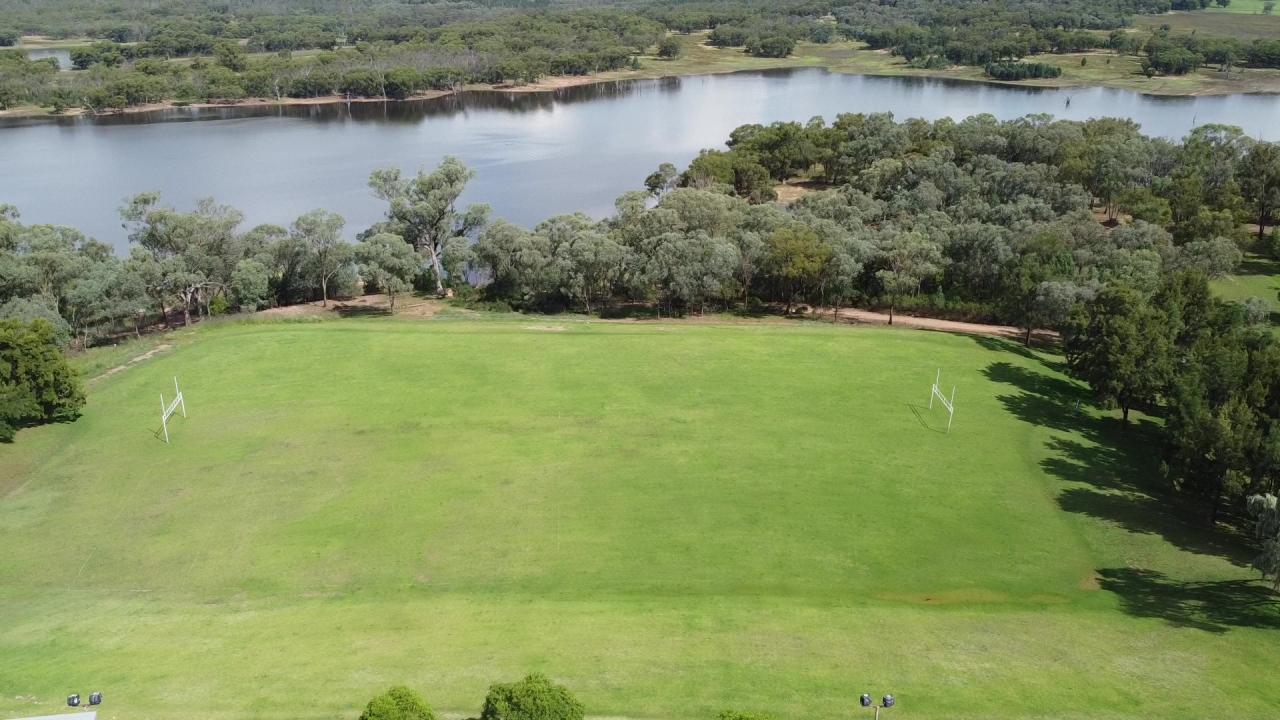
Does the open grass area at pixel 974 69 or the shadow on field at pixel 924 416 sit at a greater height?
the open grass area at pixel 974 69

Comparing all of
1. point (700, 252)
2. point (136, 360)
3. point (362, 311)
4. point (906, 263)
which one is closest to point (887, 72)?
point (906, 263)

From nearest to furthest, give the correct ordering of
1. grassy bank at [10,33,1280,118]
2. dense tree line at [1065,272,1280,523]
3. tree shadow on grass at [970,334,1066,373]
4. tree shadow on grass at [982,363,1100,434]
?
dense tree line at [1065,272,1280,523] → tree shadow on grass at [982,363,1100,434] → tree shadow on grass at [970,334,1066,373] → grassy bank at [10,33,1280,118]

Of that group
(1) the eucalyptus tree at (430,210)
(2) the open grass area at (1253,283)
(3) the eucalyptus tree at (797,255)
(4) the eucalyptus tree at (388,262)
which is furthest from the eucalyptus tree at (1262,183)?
(4) the eucalyptus tree at (388,262)

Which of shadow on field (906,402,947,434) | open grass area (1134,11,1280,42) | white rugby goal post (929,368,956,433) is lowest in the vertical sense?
shadow on field (906,402,947,434)

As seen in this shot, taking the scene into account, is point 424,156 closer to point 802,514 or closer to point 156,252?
point 156,252

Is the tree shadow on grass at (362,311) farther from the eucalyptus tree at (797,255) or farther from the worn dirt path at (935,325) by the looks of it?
the worn dirt path at (935,325)

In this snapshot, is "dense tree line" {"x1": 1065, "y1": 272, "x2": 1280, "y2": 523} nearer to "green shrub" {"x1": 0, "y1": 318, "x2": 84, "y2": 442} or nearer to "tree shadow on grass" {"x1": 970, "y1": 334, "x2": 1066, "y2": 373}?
"tree shadow on grass" {"x1": 970, "y1": 334, "x2": 1066, "y2": 373}

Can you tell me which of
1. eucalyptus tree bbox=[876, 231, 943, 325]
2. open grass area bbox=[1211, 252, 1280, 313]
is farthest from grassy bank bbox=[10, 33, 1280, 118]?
eucalyptus tree bbox=[876, 231, 943, 325]
